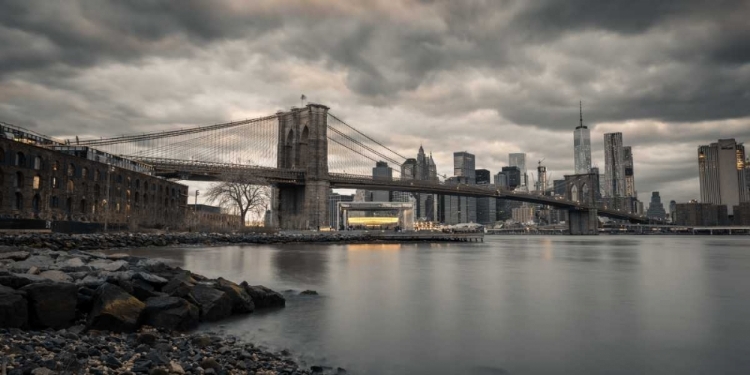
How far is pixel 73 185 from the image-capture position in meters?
56.9

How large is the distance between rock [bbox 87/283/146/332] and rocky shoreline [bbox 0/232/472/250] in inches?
926

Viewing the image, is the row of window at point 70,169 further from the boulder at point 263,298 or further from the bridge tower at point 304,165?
the boulder at point 263,298

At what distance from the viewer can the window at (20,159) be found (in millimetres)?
48959

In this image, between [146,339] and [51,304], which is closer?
[146,339]

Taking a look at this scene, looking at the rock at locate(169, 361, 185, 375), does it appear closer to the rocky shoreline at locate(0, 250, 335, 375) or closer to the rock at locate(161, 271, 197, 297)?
the rocky shoreline at locate(0, 250, 335, 375)

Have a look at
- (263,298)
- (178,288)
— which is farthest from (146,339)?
(263,298)

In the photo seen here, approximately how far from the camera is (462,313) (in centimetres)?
1459

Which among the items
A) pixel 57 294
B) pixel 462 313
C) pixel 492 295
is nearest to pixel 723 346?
pixel 462 313

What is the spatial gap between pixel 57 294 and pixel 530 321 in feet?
39.6

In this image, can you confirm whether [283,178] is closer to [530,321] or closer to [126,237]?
[126,237]

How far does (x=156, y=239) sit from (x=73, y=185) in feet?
55.9

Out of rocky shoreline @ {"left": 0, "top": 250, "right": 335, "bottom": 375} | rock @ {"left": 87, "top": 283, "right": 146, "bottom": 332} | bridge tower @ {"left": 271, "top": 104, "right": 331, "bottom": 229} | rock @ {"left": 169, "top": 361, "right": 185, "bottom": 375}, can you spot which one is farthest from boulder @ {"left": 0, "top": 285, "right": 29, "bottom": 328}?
bridge tower @ {"left": 271, "top": 104, "right": 331, "bottom": 229}

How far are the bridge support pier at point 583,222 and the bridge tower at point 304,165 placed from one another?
104 meters

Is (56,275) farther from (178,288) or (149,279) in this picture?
(178,288)
